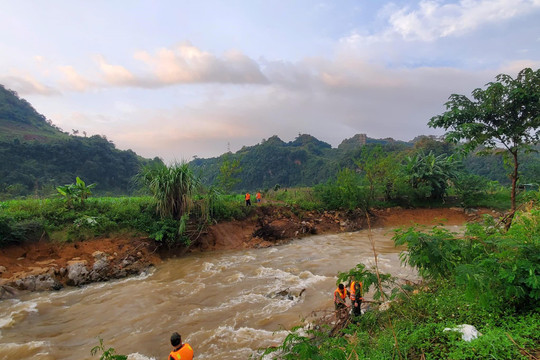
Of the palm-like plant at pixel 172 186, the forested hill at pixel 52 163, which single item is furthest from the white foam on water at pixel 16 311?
the forested hill at pixel 52 163

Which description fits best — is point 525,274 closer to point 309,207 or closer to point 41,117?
point 309,207

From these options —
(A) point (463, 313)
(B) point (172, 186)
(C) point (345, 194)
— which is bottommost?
(A) point (463, 313)

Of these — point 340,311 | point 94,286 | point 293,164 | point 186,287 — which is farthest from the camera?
point 293,164

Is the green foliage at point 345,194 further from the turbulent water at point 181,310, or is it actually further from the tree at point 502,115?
the tree at point 502,115

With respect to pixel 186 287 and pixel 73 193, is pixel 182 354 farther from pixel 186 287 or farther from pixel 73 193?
pixel 73 193

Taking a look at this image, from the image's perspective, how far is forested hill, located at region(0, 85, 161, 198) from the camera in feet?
106

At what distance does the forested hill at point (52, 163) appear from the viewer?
106 feet

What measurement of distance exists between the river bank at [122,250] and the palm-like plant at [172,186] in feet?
5.48

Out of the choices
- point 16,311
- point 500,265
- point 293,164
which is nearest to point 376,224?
point 500,265

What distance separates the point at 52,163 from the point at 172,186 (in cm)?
3516

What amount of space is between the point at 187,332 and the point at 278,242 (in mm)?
9796

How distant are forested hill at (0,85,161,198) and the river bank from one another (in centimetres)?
1757

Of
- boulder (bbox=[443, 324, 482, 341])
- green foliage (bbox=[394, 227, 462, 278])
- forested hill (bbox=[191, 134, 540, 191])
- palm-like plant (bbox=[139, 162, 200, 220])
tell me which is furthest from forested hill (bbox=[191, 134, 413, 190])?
boulder (bbox=[443, 324, 482, 341])

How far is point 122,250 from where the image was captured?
11.8 m
